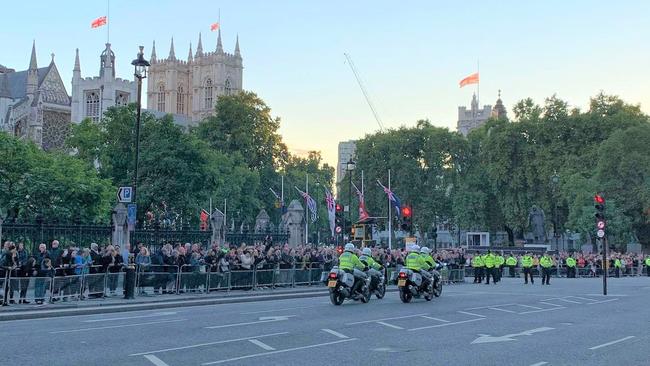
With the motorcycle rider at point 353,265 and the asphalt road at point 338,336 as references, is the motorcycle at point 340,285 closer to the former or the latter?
the motorcycle rider at point 353,265

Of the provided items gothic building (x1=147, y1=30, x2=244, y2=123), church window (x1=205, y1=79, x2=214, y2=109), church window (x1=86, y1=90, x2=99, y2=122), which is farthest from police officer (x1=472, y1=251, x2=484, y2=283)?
church window (x1=205, y1=79, x2=214, y2=109)

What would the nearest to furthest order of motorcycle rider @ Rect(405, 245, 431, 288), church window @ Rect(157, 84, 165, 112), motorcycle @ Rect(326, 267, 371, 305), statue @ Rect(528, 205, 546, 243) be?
1. motorcycle @ Rect(326, 267, 371, 305)
2. motorcycle rider @ Rect(405, 245, 431, 288)
3. statue @ Rect(528, 205, 546, 243)
4. church window @ Rect(157, 84, 165, 112)

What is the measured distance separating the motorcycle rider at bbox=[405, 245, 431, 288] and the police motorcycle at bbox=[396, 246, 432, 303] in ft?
0.10

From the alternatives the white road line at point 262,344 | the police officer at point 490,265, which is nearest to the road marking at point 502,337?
the white road line at point 262,344

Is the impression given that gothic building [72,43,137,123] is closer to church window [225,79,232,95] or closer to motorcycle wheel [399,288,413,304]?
church window [225,79,232,95]

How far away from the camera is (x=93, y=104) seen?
12356 cm

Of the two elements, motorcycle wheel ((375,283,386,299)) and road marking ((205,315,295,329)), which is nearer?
road marking ((205,315,295,329))

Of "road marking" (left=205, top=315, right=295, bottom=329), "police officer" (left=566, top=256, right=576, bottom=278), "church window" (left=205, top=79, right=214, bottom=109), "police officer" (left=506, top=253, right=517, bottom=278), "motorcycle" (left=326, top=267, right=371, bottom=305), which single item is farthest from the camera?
"church window" (left=205, top=79, right=214, bottom=109)

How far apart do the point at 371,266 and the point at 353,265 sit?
1.78 metres

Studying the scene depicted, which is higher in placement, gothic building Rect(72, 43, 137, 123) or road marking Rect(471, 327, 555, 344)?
gothic building Rect(72, 43, 137, 123)

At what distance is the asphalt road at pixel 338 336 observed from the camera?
11.5m

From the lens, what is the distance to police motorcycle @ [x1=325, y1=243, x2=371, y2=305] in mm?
22281

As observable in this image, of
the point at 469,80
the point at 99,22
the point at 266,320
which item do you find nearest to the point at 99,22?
the point at 99,22

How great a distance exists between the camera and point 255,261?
1129 inches
